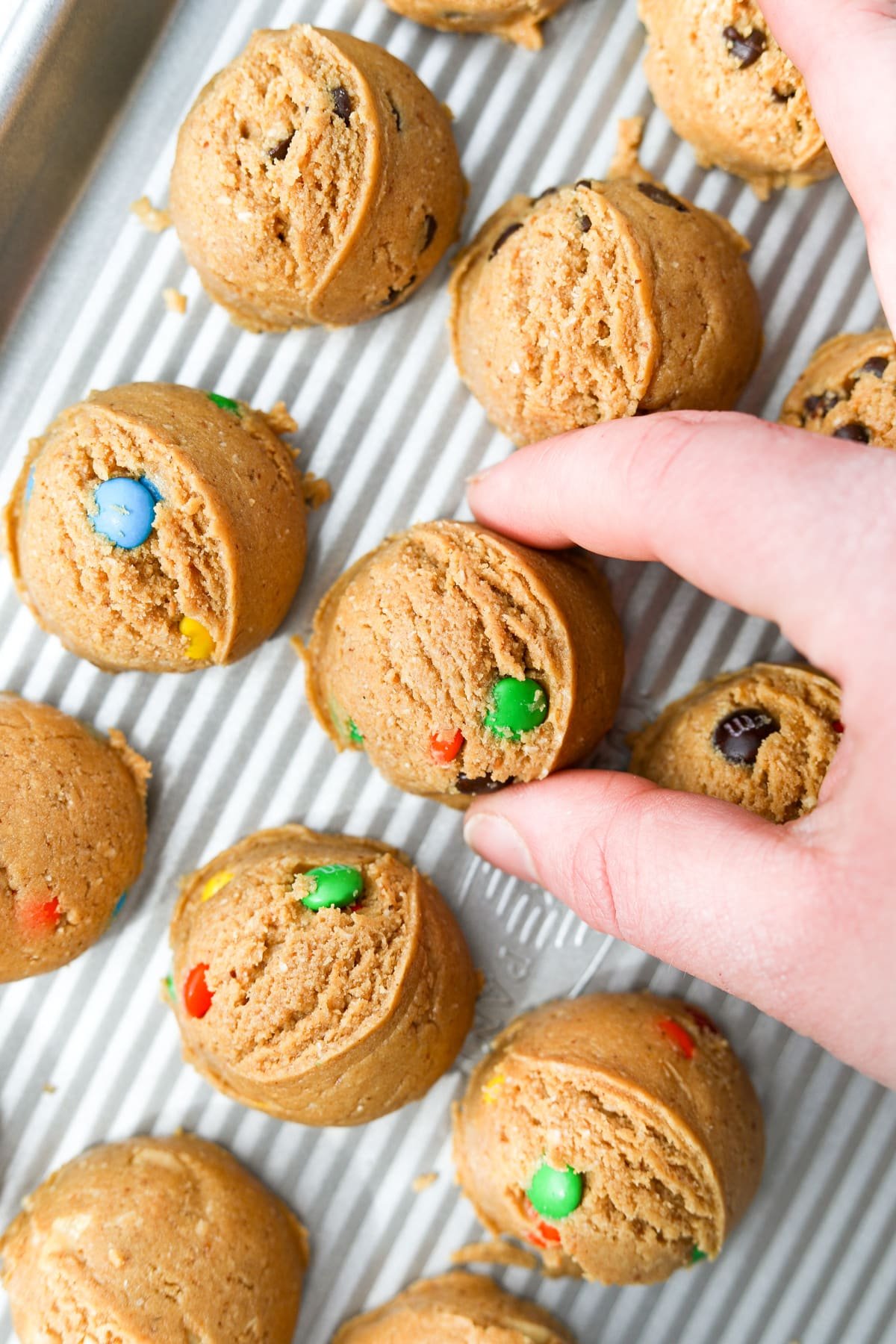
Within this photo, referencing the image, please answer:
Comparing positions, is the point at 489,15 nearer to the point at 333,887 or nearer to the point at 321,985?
the point at 333,887

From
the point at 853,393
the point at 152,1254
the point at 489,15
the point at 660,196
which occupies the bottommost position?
the point at 152,1254

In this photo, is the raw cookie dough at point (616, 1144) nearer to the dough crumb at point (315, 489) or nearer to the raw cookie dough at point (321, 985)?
the raw cookie dough at point (321, 985)

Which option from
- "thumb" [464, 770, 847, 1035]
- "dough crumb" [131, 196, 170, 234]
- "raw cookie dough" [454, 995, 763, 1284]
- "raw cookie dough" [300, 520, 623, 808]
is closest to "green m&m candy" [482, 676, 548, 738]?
"raw cookie dough" [300, 520, 623, 808]

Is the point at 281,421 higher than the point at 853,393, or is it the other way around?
the point at 853,393

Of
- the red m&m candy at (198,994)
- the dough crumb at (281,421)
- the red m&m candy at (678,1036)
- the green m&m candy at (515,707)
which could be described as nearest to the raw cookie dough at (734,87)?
the dough crumb at (281,421)

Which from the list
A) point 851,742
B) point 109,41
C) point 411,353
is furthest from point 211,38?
point 851,742

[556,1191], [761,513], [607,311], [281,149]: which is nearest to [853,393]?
[607,311]

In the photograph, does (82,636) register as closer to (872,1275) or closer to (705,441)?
(705,441)

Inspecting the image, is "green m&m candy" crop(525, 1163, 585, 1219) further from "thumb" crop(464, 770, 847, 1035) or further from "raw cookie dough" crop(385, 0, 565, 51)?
"raw cookie dough" crop(385, 0, 565, 51)
